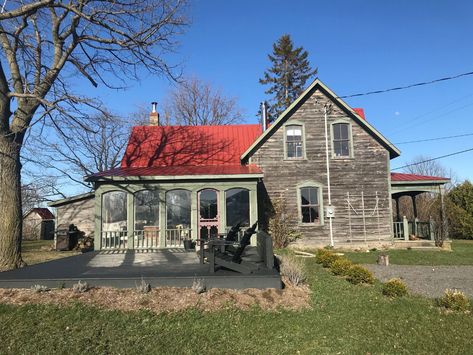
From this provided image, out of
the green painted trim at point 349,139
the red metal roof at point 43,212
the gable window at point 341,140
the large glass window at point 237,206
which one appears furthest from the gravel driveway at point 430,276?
the red metal roof at point 43,212

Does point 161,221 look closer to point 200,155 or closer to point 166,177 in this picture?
point 166,177

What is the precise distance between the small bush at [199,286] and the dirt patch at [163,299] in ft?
0.24

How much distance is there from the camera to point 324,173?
19672mm

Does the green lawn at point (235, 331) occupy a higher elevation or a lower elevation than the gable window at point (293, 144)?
lower

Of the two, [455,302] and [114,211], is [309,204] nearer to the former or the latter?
[114,211]

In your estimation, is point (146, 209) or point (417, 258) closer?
point (417, 258)

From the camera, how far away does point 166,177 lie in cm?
1698

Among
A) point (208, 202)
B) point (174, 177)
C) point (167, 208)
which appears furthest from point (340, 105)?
point (167, 208)

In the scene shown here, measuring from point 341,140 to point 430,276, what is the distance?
9512 mm

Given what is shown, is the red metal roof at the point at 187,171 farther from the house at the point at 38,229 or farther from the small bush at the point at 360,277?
the house at the point at 38,229

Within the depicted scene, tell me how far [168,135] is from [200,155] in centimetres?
248

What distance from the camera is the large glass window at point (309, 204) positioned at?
19.5 m

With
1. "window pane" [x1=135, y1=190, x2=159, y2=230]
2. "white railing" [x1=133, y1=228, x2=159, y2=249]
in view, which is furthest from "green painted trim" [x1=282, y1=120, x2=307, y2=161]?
"white railing" [x1=133, y1=228, x2=159, y2=249]

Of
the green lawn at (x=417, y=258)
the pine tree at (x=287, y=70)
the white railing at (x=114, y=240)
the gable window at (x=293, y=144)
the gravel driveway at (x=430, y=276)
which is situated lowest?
the gravel driveway at (x=430, y=276)
